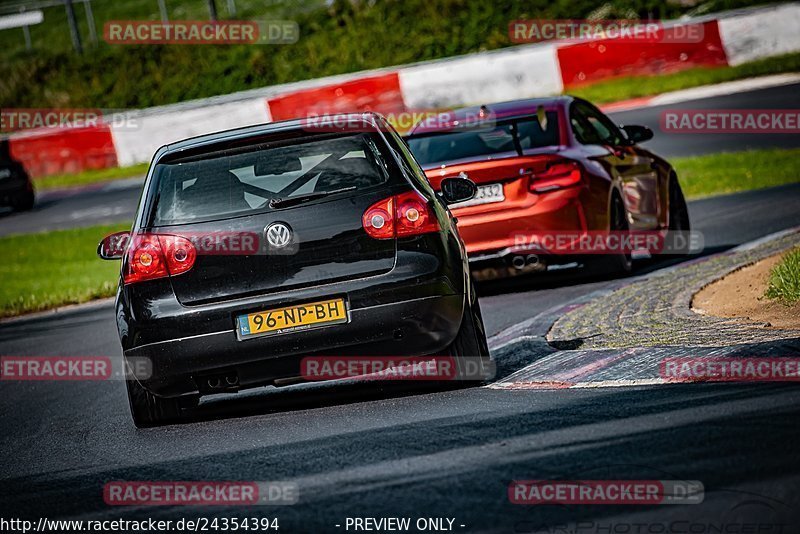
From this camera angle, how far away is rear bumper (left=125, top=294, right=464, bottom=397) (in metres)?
7.30

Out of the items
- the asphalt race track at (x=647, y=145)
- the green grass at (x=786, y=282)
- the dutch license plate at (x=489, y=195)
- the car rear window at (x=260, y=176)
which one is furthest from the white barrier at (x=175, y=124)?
the car rear window at (x=260, y=176)

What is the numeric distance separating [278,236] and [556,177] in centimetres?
455

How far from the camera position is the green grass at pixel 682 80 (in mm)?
28031

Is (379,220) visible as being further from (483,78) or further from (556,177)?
(483,78)

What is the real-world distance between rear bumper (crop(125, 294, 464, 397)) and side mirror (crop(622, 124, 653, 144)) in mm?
5728

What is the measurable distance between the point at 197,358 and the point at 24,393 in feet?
10.5

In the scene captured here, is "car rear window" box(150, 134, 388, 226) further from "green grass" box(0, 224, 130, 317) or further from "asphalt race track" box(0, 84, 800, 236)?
"asphalt race track" box(0, 84, 800, 236)

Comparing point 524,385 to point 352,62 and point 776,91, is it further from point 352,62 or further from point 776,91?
point 352,62

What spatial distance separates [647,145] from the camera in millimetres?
22562

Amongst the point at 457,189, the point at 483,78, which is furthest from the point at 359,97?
the point at 457,189

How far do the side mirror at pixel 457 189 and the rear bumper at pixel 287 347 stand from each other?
4.34ft

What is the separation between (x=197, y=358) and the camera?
7.32 m

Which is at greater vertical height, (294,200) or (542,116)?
(294,200)

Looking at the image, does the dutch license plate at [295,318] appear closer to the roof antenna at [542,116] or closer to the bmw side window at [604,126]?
the roof antenna at [542,116]
